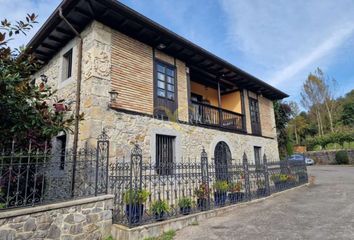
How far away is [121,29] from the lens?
327 inches

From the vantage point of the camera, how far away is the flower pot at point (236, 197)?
8.34 m

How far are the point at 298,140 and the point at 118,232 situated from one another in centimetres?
4030

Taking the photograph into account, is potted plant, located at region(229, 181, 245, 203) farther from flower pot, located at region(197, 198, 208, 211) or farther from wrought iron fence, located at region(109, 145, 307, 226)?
flower pot, located at region(197, 198, 208, 211)

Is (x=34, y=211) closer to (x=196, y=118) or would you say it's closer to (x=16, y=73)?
(x=16, y=73)

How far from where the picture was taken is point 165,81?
379 inches

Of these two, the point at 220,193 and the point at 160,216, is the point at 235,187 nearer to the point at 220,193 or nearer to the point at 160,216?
the point at 220,193

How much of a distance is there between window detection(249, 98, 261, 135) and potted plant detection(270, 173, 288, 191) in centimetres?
340

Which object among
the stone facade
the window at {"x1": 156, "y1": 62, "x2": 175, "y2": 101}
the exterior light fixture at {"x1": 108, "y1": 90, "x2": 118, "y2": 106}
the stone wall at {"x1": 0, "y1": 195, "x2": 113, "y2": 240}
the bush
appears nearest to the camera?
the stone wall at {"x1": 0, "y1": 195, "x2": 113, "y2": 240}

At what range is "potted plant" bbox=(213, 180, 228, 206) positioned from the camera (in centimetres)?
780

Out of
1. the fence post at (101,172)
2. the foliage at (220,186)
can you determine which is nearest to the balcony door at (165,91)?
the fence post at (101,172)

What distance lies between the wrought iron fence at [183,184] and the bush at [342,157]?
18.5 metres

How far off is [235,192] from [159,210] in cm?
352

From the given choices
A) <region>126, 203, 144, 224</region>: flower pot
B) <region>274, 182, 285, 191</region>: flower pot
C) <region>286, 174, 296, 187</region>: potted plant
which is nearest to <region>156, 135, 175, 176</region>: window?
<region>126, 203, 144, 224</region>: flower pot

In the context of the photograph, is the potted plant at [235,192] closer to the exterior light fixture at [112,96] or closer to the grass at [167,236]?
the grass at [167,236]
